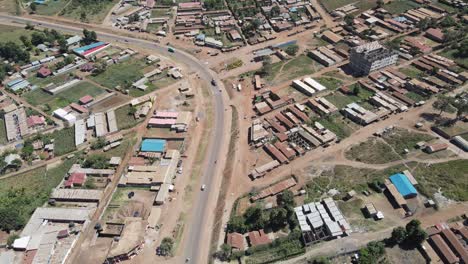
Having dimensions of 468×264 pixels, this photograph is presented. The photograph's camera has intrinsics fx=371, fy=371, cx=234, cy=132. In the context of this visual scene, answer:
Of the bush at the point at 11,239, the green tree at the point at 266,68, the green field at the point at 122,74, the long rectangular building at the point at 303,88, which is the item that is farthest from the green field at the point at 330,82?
the bush at the point at 11,239

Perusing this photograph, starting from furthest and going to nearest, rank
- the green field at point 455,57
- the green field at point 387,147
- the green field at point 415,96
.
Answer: the green field at point 455,57, the green field at point 415,96, the green field at point 387,147

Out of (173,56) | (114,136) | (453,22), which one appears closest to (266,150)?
(114,136)

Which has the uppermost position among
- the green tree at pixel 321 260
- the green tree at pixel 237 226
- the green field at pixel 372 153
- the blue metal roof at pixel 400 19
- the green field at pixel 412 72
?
the blue metal roof at pixel 400 19

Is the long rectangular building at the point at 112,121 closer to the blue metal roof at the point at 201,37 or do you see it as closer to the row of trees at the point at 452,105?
the blue metal roof at the point at 201,37

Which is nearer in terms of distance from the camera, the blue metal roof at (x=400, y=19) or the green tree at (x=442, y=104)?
the green tree at (x=442, y=104)

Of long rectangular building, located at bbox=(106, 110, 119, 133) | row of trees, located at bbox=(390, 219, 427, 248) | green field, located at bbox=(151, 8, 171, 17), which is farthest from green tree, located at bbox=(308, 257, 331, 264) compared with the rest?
green field, located at bbox=(151, 8, 171, 17)

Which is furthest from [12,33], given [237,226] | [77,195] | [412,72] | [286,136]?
[412,72]

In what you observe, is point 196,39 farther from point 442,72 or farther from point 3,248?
point 3,248
